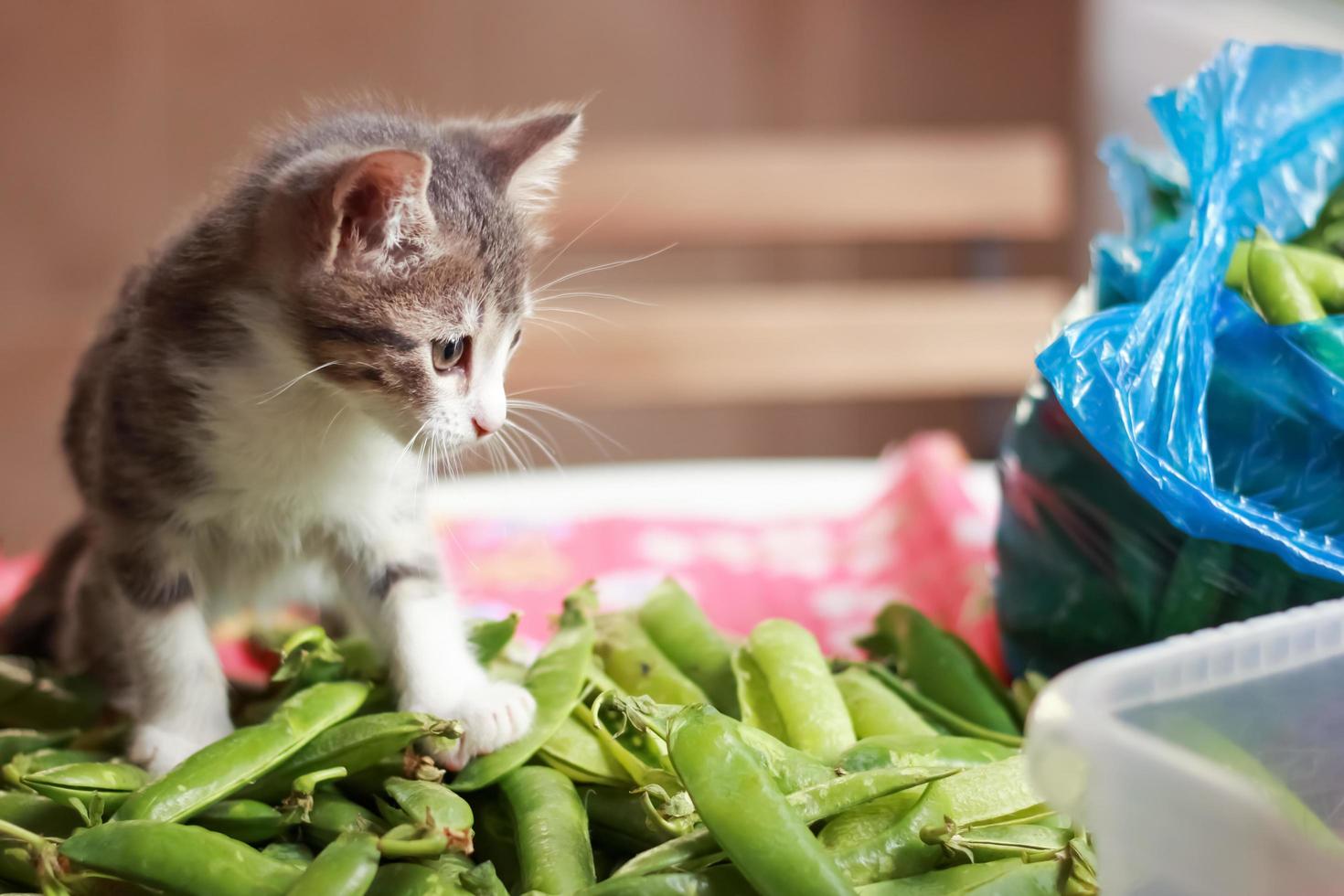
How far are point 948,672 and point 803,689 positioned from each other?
8.0 inches

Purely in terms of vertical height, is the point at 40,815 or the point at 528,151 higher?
the point at 528,151

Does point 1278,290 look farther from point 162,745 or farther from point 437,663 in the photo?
point 162,745

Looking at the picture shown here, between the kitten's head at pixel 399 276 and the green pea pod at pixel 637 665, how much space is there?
0.95 ft

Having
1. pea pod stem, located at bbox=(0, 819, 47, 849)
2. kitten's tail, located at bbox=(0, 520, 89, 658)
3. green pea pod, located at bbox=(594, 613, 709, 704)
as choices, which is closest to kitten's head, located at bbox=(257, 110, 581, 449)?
green pea pod, located at bbox=(594, 613, 709, 704)

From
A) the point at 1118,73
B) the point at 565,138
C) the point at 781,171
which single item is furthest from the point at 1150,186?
the point at 1118,73

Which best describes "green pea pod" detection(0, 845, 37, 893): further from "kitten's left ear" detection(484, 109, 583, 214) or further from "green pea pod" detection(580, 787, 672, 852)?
"kitten's left ear" detection(484, 109, 583, 214)

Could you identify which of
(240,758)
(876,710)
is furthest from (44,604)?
(876,710)

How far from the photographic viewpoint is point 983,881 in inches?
31.4

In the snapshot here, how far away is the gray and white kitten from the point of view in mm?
932

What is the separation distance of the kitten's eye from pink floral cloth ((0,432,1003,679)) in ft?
2.05

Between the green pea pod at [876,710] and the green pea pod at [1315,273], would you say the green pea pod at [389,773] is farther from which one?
the green pea pod at [1315,273]

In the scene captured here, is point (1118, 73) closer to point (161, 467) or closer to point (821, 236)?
point (821, 236)

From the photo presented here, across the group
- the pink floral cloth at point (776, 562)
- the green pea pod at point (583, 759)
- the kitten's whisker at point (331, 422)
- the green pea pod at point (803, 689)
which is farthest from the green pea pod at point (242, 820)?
the pink floral cloth at point (776, 562)

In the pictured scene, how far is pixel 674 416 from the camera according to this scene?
3455 mm
